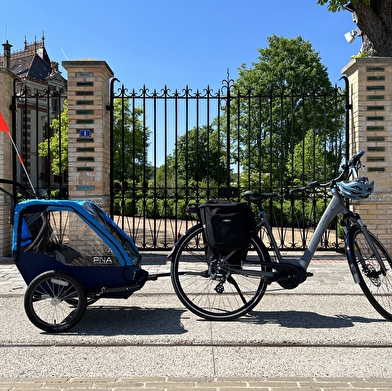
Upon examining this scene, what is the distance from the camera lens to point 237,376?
310cm

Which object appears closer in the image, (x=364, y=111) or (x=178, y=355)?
(x=178, y=355)

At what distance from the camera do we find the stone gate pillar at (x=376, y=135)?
790 cm

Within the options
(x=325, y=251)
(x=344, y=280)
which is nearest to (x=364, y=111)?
(x=325, y=251)

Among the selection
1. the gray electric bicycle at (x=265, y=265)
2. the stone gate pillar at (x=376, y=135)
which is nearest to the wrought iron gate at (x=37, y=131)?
the gray electric bicycle at (x=265, y=265)

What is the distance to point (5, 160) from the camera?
8.18 metres

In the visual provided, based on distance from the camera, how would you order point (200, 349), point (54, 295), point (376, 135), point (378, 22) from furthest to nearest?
point (378, 22) → point (376, 135) → point (54, 295) → point (200, 349)

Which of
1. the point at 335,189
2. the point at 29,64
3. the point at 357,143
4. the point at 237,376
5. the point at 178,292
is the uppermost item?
the point at 29,64

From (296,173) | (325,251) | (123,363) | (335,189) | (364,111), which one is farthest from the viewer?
(296,173)

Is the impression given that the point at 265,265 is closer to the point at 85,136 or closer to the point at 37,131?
the point at 85,136

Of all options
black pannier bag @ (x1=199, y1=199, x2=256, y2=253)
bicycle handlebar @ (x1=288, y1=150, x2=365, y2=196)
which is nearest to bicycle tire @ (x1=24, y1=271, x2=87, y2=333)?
black pannier bag @ (x1=199, y1=199, x2=256, y2=253)

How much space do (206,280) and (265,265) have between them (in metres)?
0.63

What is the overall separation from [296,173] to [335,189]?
56.7 feet

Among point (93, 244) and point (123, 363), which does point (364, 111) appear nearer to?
point (93, 244)

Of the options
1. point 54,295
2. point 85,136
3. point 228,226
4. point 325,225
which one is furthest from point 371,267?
point 85,136
